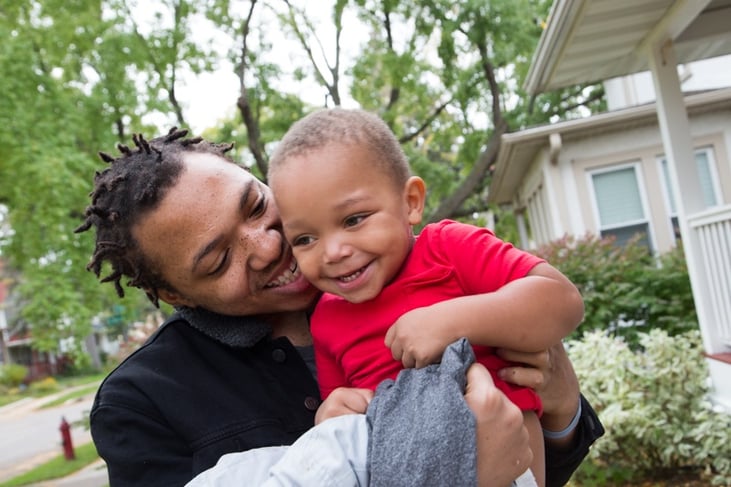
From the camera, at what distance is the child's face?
6.18ft

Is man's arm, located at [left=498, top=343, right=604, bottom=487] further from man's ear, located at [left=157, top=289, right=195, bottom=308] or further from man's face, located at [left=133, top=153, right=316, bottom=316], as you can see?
man's ear, located at [left=157, top=289, right=195, bottom=308]

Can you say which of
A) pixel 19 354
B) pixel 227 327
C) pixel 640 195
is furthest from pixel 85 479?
pixel 19 354

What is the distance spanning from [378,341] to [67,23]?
569 inches

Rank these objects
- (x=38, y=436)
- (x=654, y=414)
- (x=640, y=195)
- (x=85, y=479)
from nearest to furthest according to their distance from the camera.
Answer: (x=654, y=414)
(x=640, y=195)
(x=85, y=479)
(x=38, y=436)

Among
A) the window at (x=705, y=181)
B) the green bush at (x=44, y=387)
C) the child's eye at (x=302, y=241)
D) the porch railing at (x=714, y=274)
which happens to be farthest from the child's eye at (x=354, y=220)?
the green bush at (x=44, y=387)

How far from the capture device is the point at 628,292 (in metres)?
9.51

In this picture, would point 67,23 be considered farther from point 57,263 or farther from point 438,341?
point 438,341

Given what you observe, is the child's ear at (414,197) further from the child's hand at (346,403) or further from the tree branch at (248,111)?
the tree branch at (248,111)

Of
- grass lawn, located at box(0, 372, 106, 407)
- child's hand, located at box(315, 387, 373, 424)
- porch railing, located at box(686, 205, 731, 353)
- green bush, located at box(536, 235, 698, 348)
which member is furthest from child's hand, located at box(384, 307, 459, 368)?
grass lawn, located at box(0, 372, 106, 407)

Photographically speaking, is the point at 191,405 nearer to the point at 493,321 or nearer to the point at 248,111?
the point at 493,321

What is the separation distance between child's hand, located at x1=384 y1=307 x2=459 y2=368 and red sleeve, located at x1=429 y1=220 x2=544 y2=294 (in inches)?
7.8

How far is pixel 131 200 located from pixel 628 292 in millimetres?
8470

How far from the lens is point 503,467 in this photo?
155 centimetres

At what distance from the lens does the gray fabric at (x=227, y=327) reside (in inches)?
84.0
